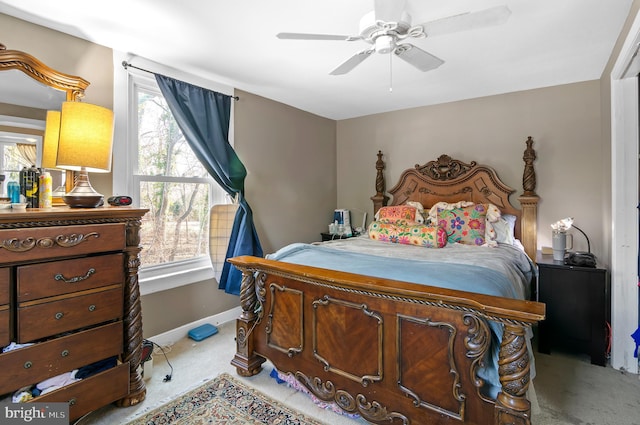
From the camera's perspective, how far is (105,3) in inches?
74.1

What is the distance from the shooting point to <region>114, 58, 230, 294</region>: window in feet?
8.70

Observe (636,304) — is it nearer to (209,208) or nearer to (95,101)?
(209,208)

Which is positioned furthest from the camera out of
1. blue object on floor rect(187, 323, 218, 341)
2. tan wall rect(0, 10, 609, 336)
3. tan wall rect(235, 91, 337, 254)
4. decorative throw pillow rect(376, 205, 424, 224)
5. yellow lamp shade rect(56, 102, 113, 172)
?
decorative throw pillow rect(376, 205, 424, 224)

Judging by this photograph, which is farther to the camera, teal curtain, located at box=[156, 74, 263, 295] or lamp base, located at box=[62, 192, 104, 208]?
teal curtain, located at box=[156, 74, 263, 295]

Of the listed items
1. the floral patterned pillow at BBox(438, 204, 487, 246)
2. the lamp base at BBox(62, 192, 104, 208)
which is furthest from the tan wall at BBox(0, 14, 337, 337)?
the floral patterned pillow at BBox(438, 204, 487, 246)

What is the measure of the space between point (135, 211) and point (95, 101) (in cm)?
108

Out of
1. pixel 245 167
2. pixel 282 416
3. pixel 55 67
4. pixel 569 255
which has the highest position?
pixel 55 67

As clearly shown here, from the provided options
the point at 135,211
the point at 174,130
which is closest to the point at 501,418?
the point at 135,211

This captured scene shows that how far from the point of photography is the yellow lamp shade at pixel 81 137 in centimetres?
190

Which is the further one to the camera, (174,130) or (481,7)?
(174,130)

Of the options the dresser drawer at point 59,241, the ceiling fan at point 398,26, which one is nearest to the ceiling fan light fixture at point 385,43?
the ceiling fan at point 398,26

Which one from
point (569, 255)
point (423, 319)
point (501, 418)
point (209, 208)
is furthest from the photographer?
point (209, 208)

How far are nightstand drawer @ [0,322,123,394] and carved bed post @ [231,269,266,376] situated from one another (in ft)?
2.39

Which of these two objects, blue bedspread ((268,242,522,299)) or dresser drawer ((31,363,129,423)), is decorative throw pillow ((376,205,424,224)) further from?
dresser drawer ((31,363,129,423))
